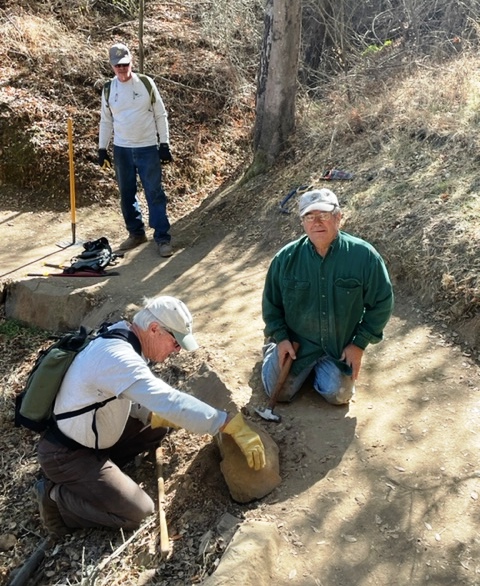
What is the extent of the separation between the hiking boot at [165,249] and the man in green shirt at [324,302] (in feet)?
9.90

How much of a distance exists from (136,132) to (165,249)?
1300mm

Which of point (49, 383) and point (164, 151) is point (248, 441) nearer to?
point (49, 383)

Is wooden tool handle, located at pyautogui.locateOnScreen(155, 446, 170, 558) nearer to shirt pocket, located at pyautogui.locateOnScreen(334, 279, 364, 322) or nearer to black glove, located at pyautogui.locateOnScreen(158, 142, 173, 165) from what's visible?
shirt pocket, located at pyautogui.locateOnScreen(334, 279, 364, 322)

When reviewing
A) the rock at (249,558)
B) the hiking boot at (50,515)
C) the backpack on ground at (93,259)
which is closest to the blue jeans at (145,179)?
the backpack on ground at (93,259)

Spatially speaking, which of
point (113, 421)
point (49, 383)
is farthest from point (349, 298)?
point (49, 383)

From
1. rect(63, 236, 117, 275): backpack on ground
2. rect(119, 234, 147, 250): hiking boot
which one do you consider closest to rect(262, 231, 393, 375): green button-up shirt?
rect(63, 236, 117, 275): backpack on ground

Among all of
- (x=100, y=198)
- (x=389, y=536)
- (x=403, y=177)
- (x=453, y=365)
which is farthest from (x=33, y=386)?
(x=100, y=198)

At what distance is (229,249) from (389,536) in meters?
4.38

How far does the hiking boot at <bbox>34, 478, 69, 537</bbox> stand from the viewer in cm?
363

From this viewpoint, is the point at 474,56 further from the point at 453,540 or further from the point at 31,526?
the point at 31,526

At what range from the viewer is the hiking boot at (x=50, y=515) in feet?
11.9

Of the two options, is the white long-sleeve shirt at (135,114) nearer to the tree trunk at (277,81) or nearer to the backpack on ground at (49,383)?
the tree trunk at (277,81)

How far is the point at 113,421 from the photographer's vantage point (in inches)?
134

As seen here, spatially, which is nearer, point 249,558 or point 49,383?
point 249,558
